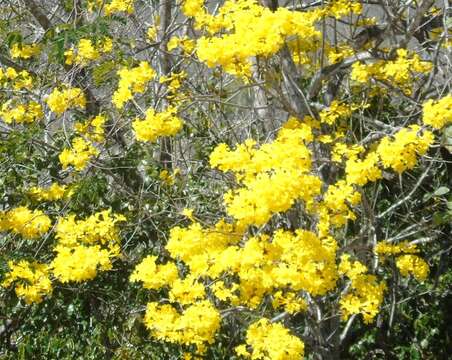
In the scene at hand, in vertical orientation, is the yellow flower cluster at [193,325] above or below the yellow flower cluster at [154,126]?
below

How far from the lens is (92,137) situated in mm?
3945

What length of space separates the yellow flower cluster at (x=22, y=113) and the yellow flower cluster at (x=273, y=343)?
2.14 m

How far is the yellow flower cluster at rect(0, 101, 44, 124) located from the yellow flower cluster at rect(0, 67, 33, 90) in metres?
0.13

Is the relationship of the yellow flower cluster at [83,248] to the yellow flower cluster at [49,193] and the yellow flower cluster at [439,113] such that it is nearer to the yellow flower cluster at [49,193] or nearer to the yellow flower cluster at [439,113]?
the yellow flower cluster at [49,193]

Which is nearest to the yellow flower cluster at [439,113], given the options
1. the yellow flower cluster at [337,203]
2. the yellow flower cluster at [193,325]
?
the yellow flower cluster at [337,203]

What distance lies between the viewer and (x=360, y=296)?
298cm

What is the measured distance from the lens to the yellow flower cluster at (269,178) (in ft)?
7.69

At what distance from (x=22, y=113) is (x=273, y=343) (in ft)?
7.61

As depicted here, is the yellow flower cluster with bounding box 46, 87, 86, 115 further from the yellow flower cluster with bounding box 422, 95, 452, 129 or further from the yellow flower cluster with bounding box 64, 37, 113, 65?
the yellow flower cluster with bounding box 422, 95, 452, 129

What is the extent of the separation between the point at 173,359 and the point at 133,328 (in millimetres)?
299

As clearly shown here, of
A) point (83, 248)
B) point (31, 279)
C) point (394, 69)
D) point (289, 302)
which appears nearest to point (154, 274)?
point (83, 248)

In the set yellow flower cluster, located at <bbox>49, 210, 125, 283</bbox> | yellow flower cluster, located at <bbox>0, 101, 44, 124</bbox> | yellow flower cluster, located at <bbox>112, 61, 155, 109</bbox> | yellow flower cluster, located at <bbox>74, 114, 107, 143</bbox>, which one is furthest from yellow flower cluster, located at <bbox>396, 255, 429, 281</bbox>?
yellow flower cluster, located at <bbox>0, 101, 44, 124</bbox>

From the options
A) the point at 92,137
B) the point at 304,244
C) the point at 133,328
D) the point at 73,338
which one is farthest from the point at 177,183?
the point at 304,244

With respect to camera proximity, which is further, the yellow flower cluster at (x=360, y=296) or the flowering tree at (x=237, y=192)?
the yellow flower cluster at (x=360, y=296)
